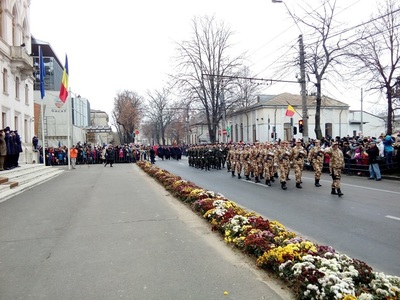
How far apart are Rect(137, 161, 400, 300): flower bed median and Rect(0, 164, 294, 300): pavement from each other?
20 cm

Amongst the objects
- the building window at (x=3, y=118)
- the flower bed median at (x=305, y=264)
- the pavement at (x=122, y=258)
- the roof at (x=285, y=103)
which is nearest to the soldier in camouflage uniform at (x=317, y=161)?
the pavement at (x=122, y=258)

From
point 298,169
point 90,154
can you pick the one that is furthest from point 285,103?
point 298,169

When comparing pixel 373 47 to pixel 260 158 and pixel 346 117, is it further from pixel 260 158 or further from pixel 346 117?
pixel 346 117

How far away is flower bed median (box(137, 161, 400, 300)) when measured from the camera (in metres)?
3.56

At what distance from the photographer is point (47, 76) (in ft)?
180

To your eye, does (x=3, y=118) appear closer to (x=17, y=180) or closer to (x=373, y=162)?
(x=17, y=180)

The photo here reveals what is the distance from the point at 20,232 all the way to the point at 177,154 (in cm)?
3537

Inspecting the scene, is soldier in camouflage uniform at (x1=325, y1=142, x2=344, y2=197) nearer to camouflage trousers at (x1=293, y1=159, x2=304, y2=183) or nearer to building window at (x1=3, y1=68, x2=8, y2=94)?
camouflage trousers at (x1=293, y1=159, x2=304, y2=183)

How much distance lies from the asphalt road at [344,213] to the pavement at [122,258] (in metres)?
1.85

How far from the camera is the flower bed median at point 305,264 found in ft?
11.7

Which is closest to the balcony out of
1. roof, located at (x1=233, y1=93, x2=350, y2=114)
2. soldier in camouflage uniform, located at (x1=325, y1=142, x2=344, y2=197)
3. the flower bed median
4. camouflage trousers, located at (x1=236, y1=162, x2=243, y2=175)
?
camouflage trousers, located at (x1=236, y1=162, x2=243, y2=175)

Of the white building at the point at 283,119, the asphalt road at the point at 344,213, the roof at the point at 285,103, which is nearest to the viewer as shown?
the asphalt road at the point at 344,213

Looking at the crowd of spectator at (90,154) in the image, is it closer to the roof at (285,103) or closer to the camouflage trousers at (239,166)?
the camouflage trousers at (239,166)

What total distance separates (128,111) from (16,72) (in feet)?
130
